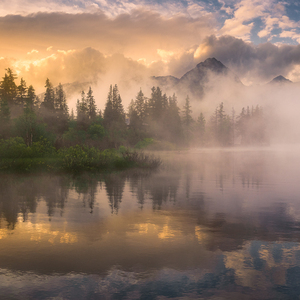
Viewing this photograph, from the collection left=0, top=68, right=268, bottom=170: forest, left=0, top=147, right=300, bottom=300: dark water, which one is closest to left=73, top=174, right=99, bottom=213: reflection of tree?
left=0, top=147, right=300, bottom=300: dark water

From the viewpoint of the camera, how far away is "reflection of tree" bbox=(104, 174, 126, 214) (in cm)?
1592

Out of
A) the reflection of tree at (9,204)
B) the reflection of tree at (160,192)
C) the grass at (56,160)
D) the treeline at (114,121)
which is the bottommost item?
the reflection of tree at (160,192)

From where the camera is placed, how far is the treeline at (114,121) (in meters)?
89.2

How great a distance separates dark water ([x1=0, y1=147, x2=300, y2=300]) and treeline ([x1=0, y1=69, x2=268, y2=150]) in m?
48.8

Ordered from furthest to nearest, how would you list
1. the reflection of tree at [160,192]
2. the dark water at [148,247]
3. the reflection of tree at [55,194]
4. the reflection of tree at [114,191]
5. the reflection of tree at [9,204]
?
the reflection of tree at [160,192] < the reflection of tree at [114,191] < the reflection of tree at [55,194] < the reflection of tree at [9,204] < the dark water at [148,247]

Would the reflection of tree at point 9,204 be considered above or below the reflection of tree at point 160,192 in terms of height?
above

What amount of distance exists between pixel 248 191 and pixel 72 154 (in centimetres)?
1744

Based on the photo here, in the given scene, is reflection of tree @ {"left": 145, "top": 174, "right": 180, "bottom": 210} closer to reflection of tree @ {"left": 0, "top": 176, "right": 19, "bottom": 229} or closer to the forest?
reflection of tree @ {"left": 0, "top": 176, "right": 19, "bottom": 229}

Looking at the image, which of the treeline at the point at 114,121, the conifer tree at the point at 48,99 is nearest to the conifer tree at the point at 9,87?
the treeline at the point at 114,121

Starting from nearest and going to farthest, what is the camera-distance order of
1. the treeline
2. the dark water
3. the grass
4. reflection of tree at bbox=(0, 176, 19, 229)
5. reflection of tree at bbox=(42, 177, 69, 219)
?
the dark water, reflection of tree at bbox=(0, 176, 19, 229), reflection of tree at bbox=(42, 177, 69, 219), the grass, the treeline

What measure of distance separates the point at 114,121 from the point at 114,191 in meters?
103

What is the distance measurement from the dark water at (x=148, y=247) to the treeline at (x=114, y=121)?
160ft

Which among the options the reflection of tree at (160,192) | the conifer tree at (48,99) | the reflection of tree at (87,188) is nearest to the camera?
the reflection of tree at (87,188)

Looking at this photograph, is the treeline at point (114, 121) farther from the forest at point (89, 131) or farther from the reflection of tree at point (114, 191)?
the reflection of tree at point (114, 191)
